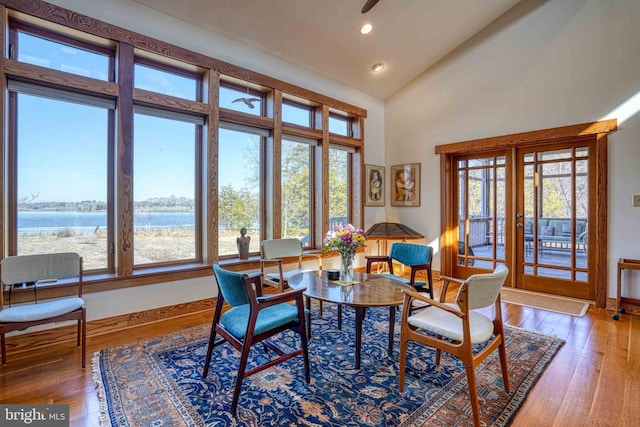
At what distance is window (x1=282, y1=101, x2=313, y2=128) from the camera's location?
449cm

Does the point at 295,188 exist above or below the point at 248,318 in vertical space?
above

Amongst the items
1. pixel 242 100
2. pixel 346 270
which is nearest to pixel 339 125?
pixel 242 100

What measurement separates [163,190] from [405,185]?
3.85m

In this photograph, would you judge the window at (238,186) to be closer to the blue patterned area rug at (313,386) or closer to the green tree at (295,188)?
the green tree at (295,188)

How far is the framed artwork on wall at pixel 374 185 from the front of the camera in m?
5.42

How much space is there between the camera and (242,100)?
13.0ft

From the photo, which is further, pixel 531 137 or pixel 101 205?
pixel 531 137

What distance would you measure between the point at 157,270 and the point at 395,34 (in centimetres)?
416

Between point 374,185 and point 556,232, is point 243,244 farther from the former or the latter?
point 556,232

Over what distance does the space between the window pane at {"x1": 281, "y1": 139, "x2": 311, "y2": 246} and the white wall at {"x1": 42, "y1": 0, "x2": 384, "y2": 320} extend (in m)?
0.96

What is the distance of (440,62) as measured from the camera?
4.97m

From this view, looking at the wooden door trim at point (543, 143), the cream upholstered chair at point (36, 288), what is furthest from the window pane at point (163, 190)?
the wooden door trim at point (543, 143)

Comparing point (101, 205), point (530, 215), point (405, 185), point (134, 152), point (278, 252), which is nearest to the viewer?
point (101, 205)

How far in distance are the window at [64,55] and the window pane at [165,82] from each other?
0.28m
